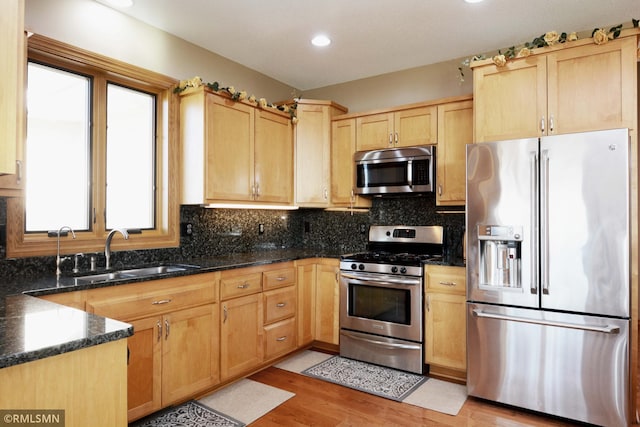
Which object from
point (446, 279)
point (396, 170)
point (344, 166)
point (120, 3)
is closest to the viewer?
Answer: point (120, 3)

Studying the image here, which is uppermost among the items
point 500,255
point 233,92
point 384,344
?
point 233,92

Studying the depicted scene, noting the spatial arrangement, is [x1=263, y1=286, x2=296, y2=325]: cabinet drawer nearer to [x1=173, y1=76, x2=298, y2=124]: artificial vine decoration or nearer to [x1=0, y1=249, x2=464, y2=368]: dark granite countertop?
[x1=0, y1=249, x2=464, y2=368]: dark granite countertop

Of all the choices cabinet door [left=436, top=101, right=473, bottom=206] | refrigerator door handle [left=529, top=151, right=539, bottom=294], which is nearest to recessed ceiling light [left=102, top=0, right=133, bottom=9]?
cabinet door [left=436, top=101, right=473, bottom=206]

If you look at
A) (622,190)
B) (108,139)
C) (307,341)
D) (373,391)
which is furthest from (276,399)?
(622,190)

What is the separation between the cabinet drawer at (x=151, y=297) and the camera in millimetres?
2227

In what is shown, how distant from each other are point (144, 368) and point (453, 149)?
9.16ft

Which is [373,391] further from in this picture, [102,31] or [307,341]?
[102,31]

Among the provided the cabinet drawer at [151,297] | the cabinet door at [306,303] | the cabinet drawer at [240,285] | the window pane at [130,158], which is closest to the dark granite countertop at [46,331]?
the cabinet drawer at [151,297]

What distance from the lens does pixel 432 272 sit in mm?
3242

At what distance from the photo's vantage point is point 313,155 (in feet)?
13.4

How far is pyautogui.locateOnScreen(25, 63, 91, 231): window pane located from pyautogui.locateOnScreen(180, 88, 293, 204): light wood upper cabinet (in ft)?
2.37

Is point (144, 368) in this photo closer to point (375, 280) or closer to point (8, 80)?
point (8, 80)

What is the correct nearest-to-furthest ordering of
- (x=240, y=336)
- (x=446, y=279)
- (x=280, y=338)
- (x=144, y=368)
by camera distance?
(x=144, y=368) → (x=240, y=336) → (x=446, y=279) → (x=280, y=338)

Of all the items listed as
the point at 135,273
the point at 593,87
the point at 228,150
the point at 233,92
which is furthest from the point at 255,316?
the point at 593,87
